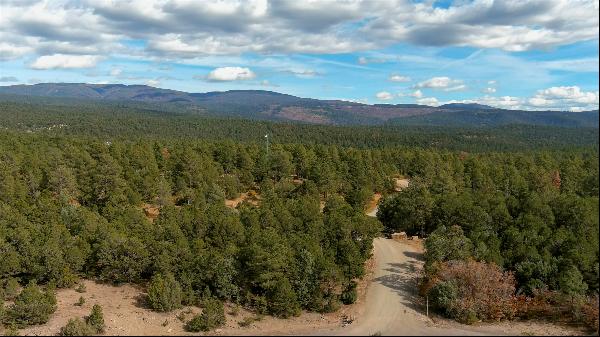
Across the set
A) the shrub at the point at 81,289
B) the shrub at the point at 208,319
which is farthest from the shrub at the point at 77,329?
the shrub at the point at 81,289

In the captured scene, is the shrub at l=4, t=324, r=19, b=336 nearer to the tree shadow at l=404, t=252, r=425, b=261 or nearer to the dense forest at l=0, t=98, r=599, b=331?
the dense forest at l=0, t=98, r=599, b=331

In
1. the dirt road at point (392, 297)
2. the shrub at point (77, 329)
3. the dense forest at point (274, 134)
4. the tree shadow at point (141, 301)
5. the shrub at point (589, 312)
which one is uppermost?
the dense forest at point (274, 134)

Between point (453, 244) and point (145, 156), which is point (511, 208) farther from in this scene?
point (145, 156)

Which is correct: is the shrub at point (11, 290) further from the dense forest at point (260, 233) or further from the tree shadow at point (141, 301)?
the tree shadow at point (141, 301)

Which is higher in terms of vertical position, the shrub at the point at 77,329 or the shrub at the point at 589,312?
the shrub at the point at 589,312

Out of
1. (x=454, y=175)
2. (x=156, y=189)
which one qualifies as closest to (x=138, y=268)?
(x=156, y=189)

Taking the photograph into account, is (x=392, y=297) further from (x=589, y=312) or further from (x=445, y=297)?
(x=589, y=312)
